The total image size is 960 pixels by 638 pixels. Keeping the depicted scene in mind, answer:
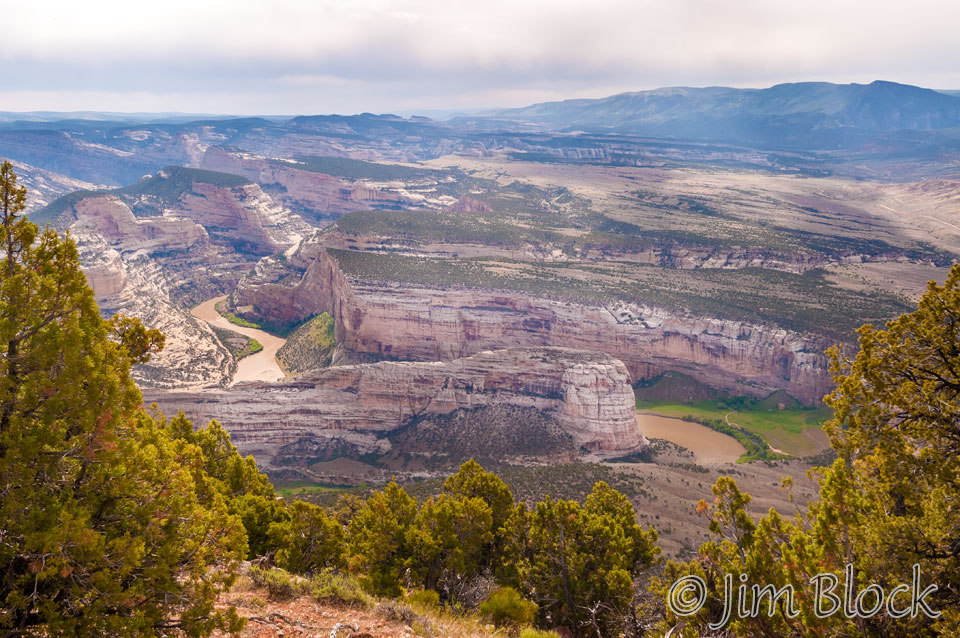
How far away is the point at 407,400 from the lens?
48500mm

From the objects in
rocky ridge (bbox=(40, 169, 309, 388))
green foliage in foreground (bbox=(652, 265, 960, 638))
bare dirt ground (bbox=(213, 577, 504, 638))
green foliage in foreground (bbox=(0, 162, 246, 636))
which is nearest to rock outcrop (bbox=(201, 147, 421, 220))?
rocky ridge (bbox=(40, 169, 309, 388))

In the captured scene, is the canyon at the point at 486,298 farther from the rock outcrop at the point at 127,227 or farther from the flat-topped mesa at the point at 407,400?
the rock outcrop at the point at 127,227

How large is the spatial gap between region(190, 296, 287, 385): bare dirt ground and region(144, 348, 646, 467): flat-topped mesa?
14.1 metres

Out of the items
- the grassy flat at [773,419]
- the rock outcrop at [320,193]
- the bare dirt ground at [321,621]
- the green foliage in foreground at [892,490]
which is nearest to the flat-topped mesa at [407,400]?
the grassy flat at [773,419]

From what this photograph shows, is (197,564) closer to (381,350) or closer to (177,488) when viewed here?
(177,488)

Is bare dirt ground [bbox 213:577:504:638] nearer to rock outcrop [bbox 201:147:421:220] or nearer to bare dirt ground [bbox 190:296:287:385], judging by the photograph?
bare dirt ground [bbox 190:296:287:385]

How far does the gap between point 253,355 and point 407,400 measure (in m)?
36.3

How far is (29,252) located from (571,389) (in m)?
42.5

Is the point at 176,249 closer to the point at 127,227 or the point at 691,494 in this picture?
the point at 127,227

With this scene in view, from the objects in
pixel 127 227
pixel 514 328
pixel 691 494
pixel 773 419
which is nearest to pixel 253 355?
pixel 514 328

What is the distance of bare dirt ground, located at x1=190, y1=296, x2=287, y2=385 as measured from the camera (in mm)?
67037

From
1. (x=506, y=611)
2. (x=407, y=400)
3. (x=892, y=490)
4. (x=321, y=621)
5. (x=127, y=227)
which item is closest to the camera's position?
(x=892, y=490)

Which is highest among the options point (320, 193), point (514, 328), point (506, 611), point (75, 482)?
point (320, 193)

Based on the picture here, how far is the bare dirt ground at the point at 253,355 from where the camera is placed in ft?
220
